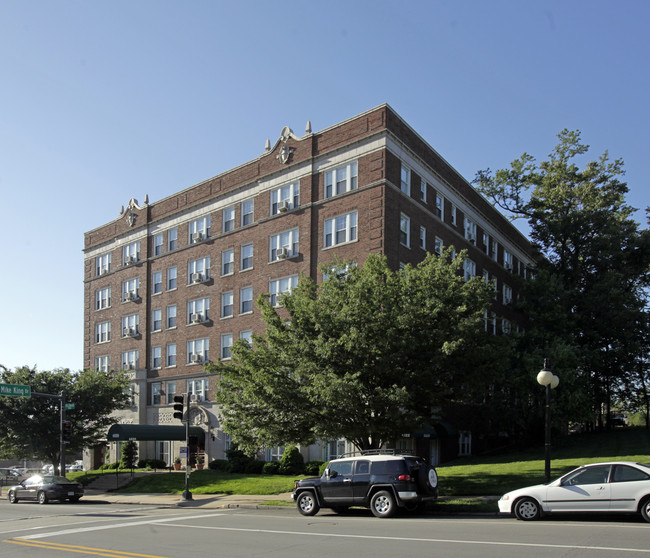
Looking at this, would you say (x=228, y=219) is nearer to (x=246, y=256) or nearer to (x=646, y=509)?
(x=246, y=256)

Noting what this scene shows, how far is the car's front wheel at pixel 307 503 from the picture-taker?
18875 millimetres

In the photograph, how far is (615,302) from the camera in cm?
4181

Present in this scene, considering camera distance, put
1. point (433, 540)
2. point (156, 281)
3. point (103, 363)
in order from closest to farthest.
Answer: point (433, 540)
point (156, 281)
point (103, 363)

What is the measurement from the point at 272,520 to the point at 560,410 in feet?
71.0

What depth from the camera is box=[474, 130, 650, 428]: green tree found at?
39.8m

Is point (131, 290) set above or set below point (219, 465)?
above

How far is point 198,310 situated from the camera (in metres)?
45.5

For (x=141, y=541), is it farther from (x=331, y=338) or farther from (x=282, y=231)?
(x=282, y=231)

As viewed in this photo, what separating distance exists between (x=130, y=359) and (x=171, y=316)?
6.01 meters

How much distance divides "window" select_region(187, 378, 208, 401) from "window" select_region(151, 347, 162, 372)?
13.0 feet

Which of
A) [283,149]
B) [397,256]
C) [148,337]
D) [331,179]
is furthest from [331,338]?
[148,337]

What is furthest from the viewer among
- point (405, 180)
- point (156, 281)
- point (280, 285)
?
point (156, 281)

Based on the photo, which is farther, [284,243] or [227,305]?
[227,305]

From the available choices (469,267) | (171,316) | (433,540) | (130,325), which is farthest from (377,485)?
(130,325)
